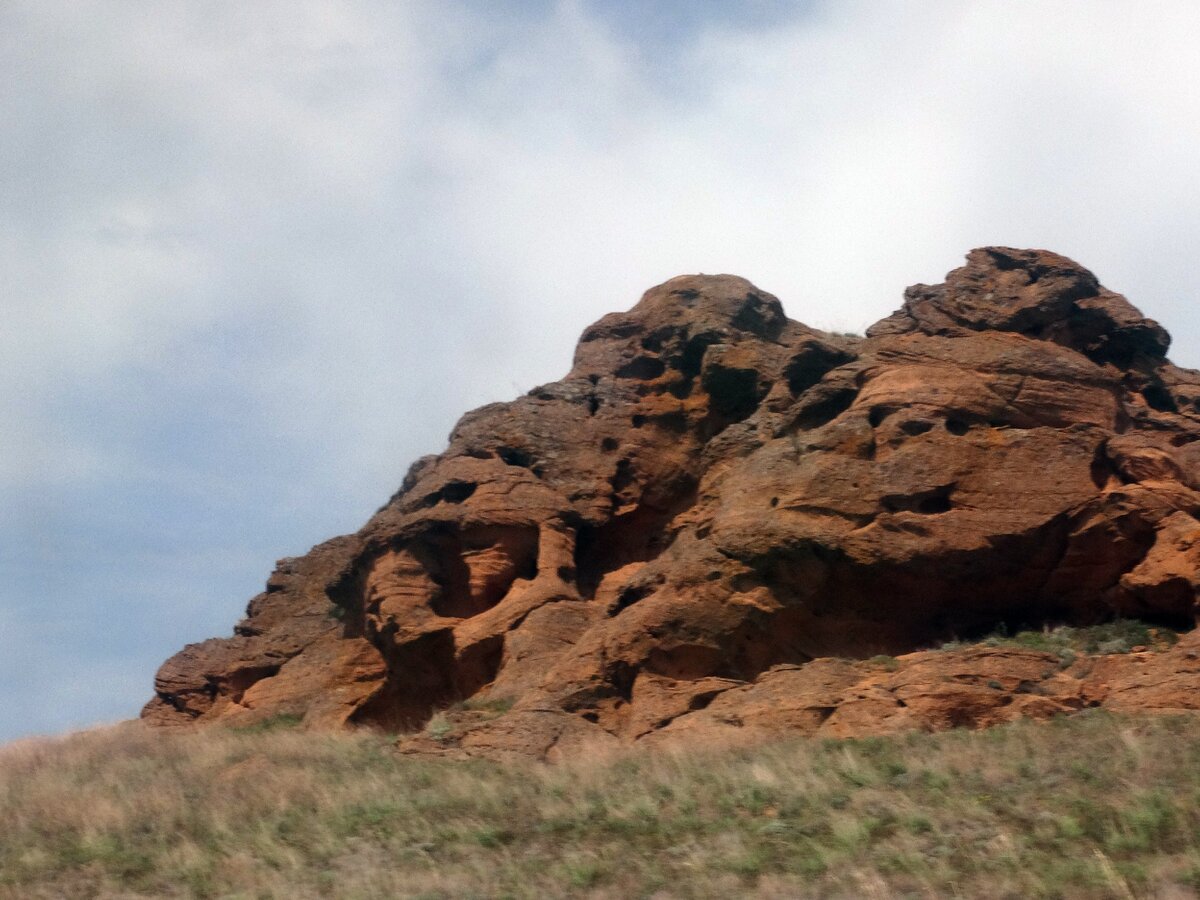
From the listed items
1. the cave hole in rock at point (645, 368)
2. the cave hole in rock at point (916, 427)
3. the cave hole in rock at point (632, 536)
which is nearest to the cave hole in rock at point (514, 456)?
the cave hole in rock at point (632, 536)

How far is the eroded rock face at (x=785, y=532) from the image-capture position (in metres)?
17.8

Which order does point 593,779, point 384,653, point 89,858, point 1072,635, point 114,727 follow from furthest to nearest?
point 114,727, point 384,653, point 1072,635, point 593,779, point 89,858

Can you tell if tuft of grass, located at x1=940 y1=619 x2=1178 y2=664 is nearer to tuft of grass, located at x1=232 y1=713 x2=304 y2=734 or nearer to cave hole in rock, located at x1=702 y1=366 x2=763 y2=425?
cave hole in rock, located at x1=702 y1=366 x2=763 y2=425

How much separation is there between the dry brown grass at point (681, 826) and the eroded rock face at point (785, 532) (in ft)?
5.71

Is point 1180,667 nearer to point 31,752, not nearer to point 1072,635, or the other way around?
point 1072,635

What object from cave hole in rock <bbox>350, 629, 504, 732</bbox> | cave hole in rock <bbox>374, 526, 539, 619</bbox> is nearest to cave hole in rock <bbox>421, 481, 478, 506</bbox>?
cave hole in rock <bbox>374, 526, 539, 619</bbox>

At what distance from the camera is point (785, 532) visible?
19.2m

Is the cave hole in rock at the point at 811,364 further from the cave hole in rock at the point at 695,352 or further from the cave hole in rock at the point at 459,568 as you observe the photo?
the cave hole in rock at the point at 459,568

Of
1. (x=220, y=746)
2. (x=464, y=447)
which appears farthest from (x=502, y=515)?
(x=220, y=746)

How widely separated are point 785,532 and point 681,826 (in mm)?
6687

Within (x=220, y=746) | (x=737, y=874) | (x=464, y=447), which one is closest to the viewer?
(x=737, y=874)

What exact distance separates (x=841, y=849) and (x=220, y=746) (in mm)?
11744

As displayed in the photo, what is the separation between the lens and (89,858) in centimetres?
1412

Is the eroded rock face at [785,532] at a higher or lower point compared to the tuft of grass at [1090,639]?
higher
